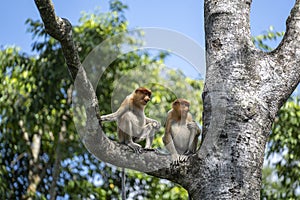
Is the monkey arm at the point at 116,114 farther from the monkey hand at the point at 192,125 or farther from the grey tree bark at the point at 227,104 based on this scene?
the grey tree bark at the point at 227,104

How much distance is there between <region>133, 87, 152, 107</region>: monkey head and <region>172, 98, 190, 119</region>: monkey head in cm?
20

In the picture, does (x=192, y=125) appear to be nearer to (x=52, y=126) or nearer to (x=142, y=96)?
(x=142, y=96)

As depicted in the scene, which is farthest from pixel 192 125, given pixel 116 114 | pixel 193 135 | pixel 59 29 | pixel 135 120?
pixel 59 29

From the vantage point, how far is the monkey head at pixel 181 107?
3.80 meters

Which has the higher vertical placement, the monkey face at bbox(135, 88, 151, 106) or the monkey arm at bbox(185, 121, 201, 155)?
the monkey face at bbox(135, 88, 151, 106)

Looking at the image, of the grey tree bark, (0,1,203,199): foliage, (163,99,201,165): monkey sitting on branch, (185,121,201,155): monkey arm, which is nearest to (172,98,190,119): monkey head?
(163,99,201,165): monkey sitting on branch

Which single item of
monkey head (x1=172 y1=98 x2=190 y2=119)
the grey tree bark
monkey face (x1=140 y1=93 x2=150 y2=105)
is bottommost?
the grey tree bark

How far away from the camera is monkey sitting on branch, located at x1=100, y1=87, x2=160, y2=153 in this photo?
400 centimetres

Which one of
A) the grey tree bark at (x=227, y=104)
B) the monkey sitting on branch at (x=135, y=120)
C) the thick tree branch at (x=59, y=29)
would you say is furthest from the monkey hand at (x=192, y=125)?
the thick tree branch at (x=59, y=29)

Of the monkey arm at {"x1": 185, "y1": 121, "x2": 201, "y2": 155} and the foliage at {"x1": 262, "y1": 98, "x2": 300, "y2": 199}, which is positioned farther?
the foliage at {"x1": 262, "y1": 98, "x2": 300, "y2": 199}

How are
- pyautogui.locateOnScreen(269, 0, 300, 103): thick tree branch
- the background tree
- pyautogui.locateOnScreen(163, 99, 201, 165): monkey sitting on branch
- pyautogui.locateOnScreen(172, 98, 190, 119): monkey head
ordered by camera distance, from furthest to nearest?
the background tree < pyautogui.locateOnScreen(163, 99, 201, 165): monkey sitting on branch < pyautogui.locateOnScreen(172, 98, 190, 119): monkey head < pyautogui.locateOnScreen(269, 0, 300, 103): thick tree branch

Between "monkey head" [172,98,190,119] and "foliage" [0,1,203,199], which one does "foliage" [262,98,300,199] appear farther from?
"monkey head" [172,98,190,119]

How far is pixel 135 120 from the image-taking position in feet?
13.8

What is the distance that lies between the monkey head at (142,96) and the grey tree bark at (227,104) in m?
0.92
